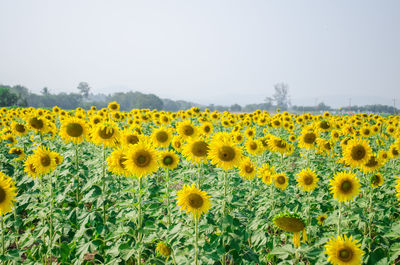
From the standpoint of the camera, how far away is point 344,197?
3809 mm

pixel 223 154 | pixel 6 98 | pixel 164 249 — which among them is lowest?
pixel 164 249

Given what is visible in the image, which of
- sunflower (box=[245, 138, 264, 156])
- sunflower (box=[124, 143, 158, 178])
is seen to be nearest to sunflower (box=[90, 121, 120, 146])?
sunflower (box=[124, 143, 158, 178])

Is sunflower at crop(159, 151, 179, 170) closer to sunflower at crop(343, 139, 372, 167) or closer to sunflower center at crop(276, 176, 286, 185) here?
sunflower center at crop(276, 176, 286, 185)

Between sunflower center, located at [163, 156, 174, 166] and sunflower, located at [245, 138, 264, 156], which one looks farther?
sunflower, located at [245, 138, 264, 156]

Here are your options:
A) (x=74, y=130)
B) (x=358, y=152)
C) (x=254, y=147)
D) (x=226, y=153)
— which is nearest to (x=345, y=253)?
(x=226, y=153)

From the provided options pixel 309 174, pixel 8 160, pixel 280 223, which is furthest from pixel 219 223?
pixel 8 160

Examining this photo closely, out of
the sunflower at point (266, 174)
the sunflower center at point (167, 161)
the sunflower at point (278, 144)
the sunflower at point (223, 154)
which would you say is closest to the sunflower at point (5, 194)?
the sunflower center at point (167, 161)

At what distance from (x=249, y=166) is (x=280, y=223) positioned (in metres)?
2.24

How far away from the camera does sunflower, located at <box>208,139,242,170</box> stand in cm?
391

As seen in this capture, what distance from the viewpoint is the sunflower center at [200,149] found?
4027 mm

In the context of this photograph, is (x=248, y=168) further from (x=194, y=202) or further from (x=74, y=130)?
(x=74, y=130)

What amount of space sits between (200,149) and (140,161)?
94 cm

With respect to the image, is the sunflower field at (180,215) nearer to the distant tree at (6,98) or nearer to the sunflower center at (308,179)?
the sunflower center at (308,179)

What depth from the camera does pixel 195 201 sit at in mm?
3260
